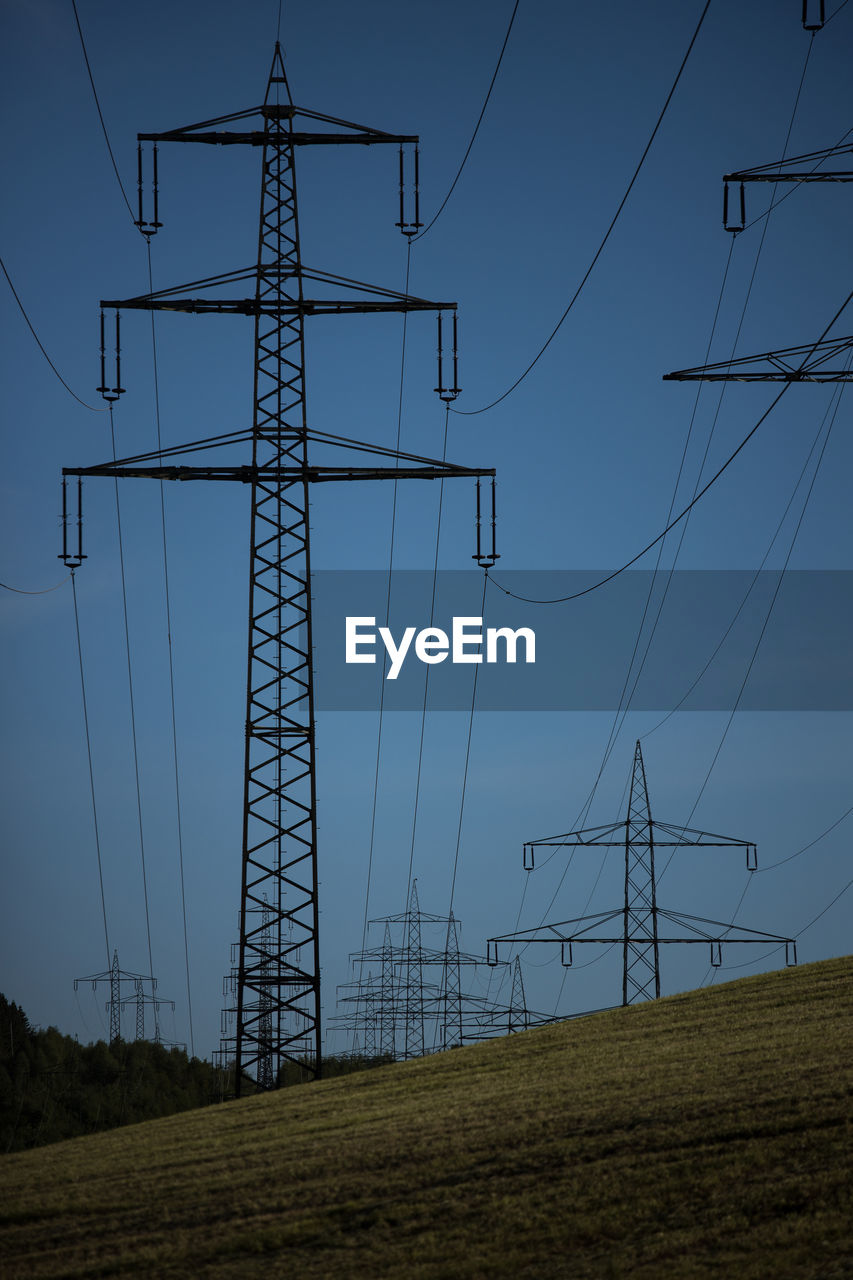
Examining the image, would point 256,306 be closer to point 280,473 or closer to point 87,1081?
point 280,473

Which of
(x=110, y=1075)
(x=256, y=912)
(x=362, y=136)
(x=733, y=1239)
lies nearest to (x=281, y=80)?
(x=362, y=136)

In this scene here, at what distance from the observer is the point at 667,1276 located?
457 inches

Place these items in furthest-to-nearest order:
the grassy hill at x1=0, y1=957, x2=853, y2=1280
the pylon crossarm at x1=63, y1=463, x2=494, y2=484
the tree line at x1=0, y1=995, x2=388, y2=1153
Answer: the tree line at x1=0, y1=995, x2=388, y2=1153 < the pylon crossarm at x1=63, y1=463, x2=494, y2=484 < the grassy hill at x1=0, y1=957, x2=853, y2=1280

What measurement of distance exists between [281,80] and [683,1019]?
20557 mm

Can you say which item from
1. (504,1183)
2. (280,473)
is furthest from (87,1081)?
(504,1183)

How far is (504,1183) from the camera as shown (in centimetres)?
1476

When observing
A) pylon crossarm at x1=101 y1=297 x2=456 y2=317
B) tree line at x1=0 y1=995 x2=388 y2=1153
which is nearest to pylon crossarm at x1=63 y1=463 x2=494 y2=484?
pylon crossarm at x1=101 y1=297 x2=456 y2=317

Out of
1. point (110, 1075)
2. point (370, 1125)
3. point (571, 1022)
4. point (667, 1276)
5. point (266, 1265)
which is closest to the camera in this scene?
point (667, 1276)

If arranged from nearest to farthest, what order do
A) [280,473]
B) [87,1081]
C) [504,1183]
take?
[504,1183] → [280,473] → [87,1081]

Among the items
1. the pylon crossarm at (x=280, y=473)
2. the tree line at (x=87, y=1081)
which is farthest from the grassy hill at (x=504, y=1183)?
the tree line at (x=87, y=1081)

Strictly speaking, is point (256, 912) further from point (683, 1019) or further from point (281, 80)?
point (281, 80)

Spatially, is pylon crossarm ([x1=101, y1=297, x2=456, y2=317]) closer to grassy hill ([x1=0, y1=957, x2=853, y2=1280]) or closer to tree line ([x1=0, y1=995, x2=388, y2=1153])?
grassy hill ([x1=0, y1=957, x2=853, y2=1280])

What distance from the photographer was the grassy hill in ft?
41.1

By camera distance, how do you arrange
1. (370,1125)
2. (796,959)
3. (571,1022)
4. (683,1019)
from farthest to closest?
1. (796,959)
2. (571,1022)
3. (683,1019)
4. (370,1125)
